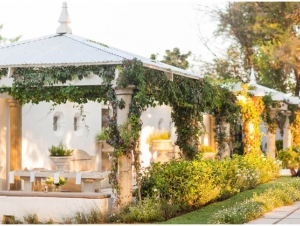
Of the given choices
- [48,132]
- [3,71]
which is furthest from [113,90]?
[48,132]

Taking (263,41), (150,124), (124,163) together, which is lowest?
(124,163)

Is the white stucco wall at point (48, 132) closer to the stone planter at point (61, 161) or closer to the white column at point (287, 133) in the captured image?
the stone planter at point (61, 161)

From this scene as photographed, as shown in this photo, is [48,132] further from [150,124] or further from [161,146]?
[150,124]

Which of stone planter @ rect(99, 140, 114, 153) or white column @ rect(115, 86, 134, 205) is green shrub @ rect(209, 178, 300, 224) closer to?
white column @ rect(115, 86, 134, 205)

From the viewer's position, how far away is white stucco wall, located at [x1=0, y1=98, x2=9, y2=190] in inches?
551

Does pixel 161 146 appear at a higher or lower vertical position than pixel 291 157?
higher

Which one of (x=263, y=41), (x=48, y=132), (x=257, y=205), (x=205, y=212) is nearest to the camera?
(x=257, y=205)

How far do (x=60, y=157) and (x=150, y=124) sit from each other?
6413 millimetres

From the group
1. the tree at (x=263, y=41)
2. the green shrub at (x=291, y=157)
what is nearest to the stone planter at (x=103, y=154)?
the green shrub at (x=291, y=157)

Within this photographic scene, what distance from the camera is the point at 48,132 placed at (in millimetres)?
16062

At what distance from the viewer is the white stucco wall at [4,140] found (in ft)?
45.9

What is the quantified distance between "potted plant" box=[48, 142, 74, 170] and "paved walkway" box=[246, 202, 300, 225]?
562 cm

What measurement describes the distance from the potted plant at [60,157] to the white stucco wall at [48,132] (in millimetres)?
493

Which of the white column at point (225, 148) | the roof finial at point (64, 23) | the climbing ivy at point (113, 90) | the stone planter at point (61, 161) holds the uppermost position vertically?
the roof finial at point (64, 23)
